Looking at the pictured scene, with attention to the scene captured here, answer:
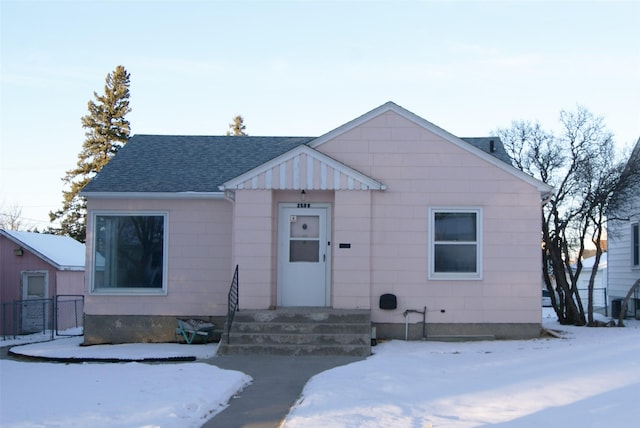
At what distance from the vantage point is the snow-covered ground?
7.60 metres

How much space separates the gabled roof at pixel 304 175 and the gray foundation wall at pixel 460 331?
2841mm

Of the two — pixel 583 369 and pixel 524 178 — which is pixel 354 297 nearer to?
pixel 524 178

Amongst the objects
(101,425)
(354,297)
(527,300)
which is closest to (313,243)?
(354,297)

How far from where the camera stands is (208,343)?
14852mm

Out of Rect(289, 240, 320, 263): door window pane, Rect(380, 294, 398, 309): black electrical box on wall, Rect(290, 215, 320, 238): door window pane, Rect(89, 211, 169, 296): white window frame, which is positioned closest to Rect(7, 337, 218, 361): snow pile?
Rect(89, 211, 169, 296): white window frame

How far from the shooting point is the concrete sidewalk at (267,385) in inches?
314

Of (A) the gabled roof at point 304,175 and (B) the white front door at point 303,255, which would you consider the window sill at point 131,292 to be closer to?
(B) the white front door at point 303,255

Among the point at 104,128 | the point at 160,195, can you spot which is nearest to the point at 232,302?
the point at 160,195

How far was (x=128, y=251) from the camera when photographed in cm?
1562

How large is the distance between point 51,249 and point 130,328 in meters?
13.6

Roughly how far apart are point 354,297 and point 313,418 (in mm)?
6597

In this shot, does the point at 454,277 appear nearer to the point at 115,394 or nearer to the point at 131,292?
the point at 131,292

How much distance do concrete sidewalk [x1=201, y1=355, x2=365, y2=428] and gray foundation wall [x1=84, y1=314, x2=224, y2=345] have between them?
311 cm

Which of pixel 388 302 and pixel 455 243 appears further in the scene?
pixel 455 243
